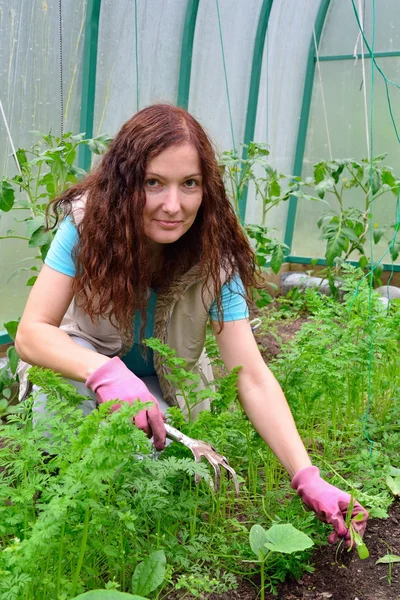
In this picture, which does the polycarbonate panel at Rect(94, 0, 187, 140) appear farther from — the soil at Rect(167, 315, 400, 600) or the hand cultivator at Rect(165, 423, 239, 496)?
the soil at Rect(167, 315, 400, 600)

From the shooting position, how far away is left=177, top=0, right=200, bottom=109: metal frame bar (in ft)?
15.8

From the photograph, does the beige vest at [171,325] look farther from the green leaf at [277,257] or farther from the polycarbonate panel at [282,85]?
the polycarbonate panel at [282,85]

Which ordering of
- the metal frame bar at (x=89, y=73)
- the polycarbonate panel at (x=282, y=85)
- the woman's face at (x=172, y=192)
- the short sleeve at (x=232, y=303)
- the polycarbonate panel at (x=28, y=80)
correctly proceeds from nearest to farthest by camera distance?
the woman's face at (x=172, y=192) → the short sleeve at (x=232, y=303) → the polycarbonate panel at (x=28, y=80) → the metal frame bar at (x=89, y=73) → the polycarbonate panel at (x=282, y=85)

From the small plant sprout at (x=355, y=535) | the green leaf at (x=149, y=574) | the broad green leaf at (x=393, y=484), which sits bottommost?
the broad green leaf at (x=393, y=484)

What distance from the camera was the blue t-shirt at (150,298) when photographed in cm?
202

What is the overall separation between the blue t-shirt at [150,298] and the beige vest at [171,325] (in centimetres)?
4

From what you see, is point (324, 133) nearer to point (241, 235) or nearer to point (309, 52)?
point (309, 52)

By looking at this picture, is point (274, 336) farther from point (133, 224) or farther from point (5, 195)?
point (133, 224)

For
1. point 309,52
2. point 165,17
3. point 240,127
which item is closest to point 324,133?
point 309,52

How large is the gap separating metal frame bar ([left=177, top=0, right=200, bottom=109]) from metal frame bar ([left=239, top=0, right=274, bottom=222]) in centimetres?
107

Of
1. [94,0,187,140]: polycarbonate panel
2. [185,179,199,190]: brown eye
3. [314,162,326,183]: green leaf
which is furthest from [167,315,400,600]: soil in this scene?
[314,162,326,183]: green leaf

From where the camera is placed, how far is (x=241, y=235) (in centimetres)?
219

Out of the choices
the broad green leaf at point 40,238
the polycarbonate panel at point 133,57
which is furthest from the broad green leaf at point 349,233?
the broad green leaf at point 40,238

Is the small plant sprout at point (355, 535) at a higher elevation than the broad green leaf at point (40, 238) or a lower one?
lower
